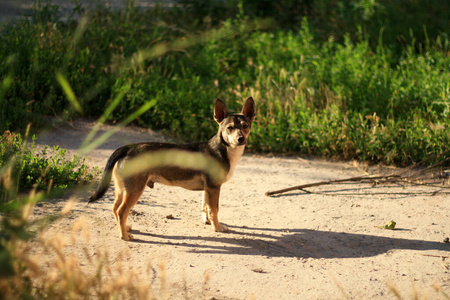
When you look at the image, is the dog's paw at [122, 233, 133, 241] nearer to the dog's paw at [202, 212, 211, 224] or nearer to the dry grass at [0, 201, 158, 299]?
the dry grass at [0, 201, 158, 299]

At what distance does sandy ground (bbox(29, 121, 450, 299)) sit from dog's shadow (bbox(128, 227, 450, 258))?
1 cm

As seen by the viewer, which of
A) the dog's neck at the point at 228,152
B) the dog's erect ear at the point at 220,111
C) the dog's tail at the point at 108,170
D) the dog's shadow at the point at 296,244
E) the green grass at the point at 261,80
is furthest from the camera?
the green grass at the point at 261,80

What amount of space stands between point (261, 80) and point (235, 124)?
4528 millimetres

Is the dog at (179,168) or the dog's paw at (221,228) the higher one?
the dog at (179,168)

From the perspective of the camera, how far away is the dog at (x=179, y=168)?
4.93 metres

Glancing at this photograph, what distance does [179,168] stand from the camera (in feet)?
16.9

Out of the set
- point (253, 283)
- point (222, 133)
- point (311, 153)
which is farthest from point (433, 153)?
point (253, 283)

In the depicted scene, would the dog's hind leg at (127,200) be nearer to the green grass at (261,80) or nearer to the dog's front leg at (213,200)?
the dog's front leg at (213,200)

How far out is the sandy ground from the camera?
4.28 m

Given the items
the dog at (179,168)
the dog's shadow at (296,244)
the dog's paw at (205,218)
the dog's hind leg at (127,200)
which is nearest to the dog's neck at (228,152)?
the dog at (179,168)

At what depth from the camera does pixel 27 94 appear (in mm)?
8391

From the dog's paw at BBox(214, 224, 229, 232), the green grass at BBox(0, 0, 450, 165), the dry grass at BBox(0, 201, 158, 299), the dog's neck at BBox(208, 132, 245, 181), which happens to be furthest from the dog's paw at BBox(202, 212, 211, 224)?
the green grass at BBox(0, 0, 450, 165)

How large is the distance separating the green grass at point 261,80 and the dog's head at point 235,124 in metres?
1.81

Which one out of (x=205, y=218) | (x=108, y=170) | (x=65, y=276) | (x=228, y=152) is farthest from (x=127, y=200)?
(x=65, y=276)
